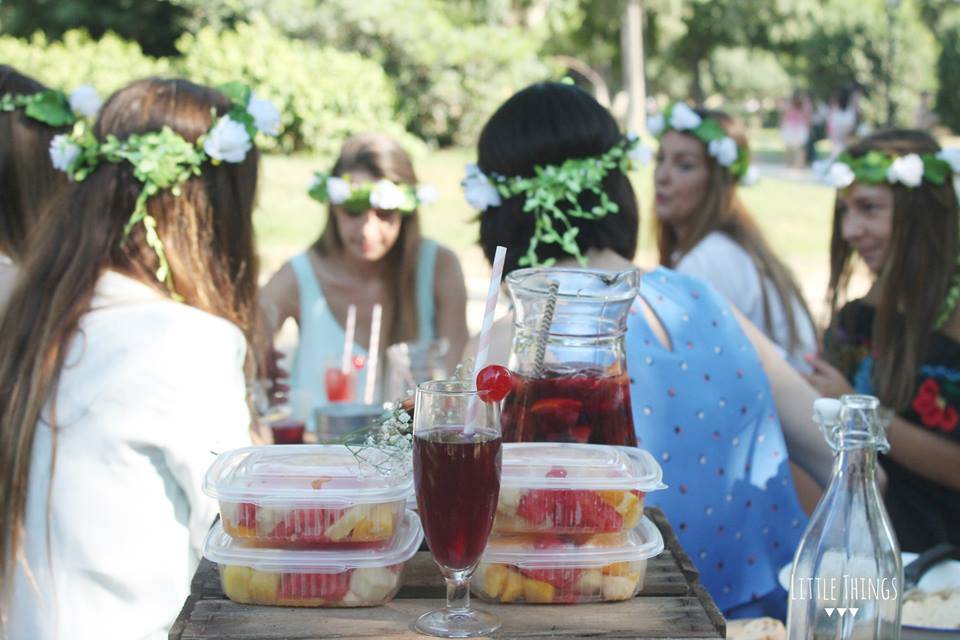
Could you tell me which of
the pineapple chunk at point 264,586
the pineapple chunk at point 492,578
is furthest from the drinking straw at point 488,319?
the pineapple chunk at point 264,586

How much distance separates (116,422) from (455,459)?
1.13 m

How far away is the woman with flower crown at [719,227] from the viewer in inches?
175

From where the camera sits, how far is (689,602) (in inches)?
56.2

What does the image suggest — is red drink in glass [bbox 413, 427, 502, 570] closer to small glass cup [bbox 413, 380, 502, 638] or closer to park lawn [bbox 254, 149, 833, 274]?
small glass cup [bbox 413, 380, 502, 638]

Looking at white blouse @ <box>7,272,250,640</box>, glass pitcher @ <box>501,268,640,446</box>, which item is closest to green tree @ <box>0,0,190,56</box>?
white blouse @ <box>7,272,250,640</box>

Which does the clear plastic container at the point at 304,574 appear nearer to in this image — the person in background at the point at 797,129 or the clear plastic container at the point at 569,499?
the clear plastic container at the point at 569,499

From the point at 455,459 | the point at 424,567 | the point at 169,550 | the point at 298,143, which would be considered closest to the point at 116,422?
the point at 169,550

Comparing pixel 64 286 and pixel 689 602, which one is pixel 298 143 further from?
pixel 689 602

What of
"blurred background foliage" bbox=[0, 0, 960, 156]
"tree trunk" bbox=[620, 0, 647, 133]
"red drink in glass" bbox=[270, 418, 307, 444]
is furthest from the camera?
"tree trunk" bbox=[620, 0, 647, 133]

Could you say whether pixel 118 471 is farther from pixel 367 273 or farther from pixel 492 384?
pixel 367 273

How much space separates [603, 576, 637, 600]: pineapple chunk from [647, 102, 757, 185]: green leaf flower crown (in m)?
3.58

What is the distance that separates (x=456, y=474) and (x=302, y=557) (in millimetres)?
246

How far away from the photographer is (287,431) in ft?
10.2

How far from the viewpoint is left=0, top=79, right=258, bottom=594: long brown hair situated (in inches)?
87.0
